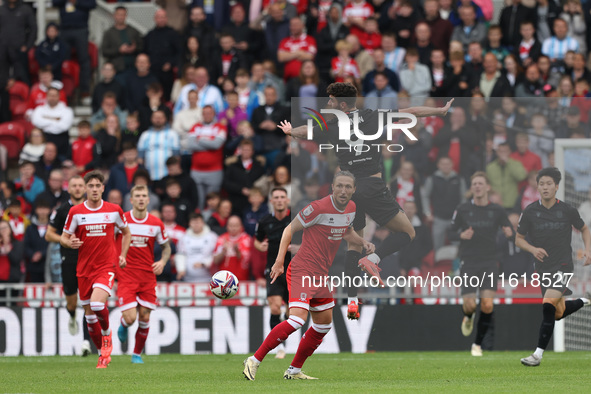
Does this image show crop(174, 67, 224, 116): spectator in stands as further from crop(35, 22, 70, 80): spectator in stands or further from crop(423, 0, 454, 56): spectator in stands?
crop(423, 0, 454, 56): spectator in stands

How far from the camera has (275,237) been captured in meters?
A: 16.3

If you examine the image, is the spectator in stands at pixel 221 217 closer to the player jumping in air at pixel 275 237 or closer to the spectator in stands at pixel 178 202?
the spectator in stands at pixel 178 202

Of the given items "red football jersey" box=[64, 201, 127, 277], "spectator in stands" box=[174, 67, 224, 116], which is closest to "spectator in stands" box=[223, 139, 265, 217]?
"spectator in stands" box=[174, 67, 224, 116]

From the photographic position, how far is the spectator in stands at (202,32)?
22734mm

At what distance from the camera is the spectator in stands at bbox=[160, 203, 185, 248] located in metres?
19.5

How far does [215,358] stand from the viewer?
56.3ft

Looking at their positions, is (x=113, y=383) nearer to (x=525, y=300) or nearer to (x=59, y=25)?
(x=525, y=300)

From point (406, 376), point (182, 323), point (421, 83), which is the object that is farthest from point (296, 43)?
point (406, 376)

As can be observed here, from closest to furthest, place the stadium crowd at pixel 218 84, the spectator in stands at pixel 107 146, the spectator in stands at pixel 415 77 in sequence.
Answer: the stadium crowd at pixel 218 84 < the spectator in stands at pixel 415 77 < the spectator in stands at pixel 107 146

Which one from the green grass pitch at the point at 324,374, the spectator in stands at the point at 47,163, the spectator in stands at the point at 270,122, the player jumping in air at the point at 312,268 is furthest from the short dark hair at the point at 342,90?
the spectator in stands at the point at 47,163

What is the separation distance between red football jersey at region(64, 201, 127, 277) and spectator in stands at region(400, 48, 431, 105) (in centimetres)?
810

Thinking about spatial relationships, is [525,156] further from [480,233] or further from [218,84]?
[218,84]

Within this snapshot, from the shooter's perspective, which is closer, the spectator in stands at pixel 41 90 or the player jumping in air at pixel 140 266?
the player jumping in air at pixel 140 266

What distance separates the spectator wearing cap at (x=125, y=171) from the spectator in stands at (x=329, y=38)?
161 inches
